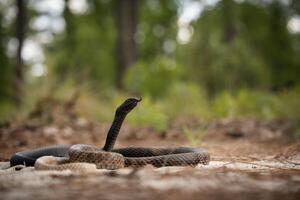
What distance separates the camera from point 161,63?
1767 cm

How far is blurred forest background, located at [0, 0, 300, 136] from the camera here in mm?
12445

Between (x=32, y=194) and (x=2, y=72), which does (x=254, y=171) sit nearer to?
(x=32, y=194)

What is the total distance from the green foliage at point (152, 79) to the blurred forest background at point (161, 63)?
0.03 m

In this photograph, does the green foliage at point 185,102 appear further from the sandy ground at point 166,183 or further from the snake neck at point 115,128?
the snake neck at point 115,128

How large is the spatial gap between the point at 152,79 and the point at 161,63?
1.14 meters

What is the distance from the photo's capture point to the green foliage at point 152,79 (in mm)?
16562

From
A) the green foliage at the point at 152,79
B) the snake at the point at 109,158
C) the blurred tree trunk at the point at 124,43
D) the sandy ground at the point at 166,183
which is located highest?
the blurred tree trunk at the point at 124,43

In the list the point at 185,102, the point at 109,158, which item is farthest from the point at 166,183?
the point at 185,102

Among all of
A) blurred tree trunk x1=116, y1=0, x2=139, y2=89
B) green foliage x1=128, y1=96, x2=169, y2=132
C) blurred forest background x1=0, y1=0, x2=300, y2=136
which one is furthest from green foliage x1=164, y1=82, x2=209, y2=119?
blurred tree trunk x1=116, y1=0, x2=139, y2=89

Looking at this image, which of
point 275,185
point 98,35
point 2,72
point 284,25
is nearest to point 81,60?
point 98,35

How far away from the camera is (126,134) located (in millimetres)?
10148

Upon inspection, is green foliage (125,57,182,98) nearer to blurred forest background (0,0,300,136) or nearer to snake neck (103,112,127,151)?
blurred forest background (0,0,300,136)

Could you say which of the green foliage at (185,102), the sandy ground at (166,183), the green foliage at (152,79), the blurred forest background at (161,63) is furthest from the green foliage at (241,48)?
the sandy ground at (166,183)

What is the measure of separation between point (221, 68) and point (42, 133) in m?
10.1
